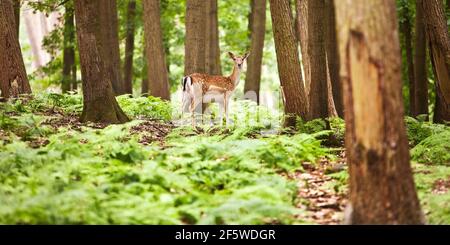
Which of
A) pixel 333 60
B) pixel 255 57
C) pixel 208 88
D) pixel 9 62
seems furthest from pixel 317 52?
pixel 255 57

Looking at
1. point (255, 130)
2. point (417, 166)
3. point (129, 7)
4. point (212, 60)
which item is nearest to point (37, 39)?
point (129, 7)

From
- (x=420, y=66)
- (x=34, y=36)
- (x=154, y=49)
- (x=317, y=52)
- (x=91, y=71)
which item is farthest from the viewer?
(x=34, y=36)

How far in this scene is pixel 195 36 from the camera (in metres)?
14.9

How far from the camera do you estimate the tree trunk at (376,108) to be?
17.6ft

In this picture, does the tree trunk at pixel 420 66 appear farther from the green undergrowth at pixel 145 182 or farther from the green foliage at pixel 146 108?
the green undergrowth at pixel 145 182

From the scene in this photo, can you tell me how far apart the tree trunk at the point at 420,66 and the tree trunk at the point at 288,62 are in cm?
756

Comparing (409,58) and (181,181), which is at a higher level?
(409,58)

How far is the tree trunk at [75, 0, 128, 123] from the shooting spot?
11.2 meters

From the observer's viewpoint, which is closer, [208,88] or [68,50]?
[208,88]

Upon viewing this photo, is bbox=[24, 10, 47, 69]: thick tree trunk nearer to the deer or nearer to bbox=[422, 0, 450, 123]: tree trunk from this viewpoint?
the deer

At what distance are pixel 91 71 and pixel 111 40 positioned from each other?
7737 mm

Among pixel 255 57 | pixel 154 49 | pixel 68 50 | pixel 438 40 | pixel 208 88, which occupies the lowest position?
pixel 208 88

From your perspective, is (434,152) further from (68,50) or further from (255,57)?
(68,50)

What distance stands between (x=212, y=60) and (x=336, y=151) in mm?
11279
